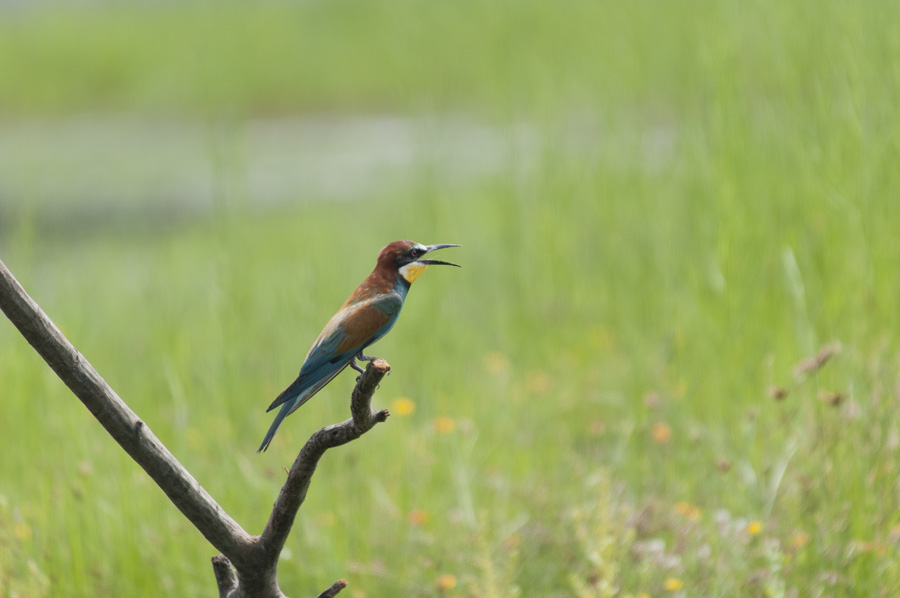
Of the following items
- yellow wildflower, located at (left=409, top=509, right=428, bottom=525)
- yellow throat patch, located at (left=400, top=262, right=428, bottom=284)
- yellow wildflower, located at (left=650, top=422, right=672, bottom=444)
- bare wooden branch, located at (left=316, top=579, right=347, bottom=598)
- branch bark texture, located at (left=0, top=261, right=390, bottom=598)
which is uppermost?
yellow throat patch, located at (left=400, top=262, right=428, bottom=284)

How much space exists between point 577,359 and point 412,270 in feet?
11.8

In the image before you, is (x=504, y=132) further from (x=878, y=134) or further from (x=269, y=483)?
(x=269, y=483)

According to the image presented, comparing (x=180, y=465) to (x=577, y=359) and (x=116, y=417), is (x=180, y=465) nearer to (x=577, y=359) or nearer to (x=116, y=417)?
(x=116, y=417)

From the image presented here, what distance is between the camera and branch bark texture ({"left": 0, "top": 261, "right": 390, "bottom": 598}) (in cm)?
128

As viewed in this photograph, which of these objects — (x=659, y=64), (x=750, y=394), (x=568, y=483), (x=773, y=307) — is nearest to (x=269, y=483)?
(x=568, y=483)

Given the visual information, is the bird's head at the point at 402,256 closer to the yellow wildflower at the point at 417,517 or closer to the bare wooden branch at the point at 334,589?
the bare wooden branch at the point at 334,589

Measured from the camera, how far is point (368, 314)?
3.91 ft

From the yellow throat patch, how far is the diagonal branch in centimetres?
46

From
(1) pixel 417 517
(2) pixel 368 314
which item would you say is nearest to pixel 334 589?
(2) pixel 368 314

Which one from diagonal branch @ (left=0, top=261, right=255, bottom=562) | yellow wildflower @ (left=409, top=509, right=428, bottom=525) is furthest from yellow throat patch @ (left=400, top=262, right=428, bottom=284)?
yellow wildflower @ (left=409, top=509, right=428, bottom=525)

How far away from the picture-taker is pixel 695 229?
14.4ft

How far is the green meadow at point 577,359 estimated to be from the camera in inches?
107

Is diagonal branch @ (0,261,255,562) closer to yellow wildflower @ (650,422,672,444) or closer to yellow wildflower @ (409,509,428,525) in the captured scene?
yellow wildflower @ (409,509,428,525)

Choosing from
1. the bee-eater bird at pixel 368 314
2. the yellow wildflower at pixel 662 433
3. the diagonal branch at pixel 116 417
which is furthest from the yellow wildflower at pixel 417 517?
the bee-eater bird at pixel 368 314
